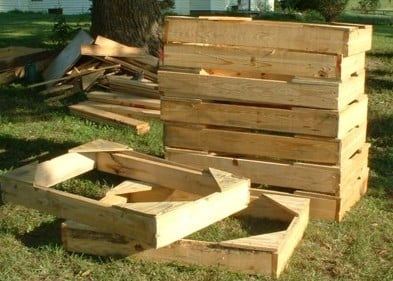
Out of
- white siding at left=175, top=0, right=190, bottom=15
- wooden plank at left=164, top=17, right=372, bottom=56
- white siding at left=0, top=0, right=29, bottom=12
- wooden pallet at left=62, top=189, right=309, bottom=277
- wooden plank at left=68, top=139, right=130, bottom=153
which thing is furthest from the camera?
white siding at left=175, top=0, right=190, bottom=15

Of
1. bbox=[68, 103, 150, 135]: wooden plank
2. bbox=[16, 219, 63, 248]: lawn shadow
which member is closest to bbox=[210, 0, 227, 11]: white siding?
bbox=[68, 103, 150, 135]: wooden plank

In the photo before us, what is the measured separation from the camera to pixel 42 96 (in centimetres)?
973

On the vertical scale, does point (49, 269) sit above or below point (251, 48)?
below

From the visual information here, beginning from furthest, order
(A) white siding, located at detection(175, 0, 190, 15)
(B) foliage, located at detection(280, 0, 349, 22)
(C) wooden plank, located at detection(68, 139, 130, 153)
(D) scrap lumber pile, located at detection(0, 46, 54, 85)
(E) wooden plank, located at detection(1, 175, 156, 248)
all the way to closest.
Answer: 1. (A) white siding, located at detection(175, 0, 190, 15)
2. (B) foliage, located at detection(280, 0, 349, 22)
3. (D) scrap lumber pile, located at detection(0, 46, 54, 85)
4. (C) wooden plank, located at detection(68, 139, 130, 153)
5. (E) wooden plank, located at detection(1, 175, 156, 248)

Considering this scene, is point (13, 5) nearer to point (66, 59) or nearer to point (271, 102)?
point (66, 59)

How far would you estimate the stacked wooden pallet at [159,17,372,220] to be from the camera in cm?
507

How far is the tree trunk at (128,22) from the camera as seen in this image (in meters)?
10.4

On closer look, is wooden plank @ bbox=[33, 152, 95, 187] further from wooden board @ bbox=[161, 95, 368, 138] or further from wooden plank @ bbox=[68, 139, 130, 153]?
wooden board @ bbox=[161, 95, 368, 138]

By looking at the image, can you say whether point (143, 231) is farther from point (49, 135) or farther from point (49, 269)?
point (49, 135)

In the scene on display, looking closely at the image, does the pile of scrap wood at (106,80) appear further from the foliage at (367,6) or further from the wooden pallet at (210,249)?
the foliage at (367,6)

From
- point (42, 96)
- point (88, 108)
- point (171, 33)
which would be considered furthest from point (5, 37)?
point (171, 33)

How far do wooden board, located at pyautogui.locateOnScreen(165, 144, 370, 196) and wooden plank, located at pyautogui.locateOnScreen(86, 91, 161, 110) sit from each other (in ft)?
9.57

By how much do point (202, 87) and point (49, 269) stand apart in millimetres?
1917

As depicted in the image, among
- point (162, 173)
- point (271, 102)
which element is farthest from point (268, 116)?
point (162, 173)
